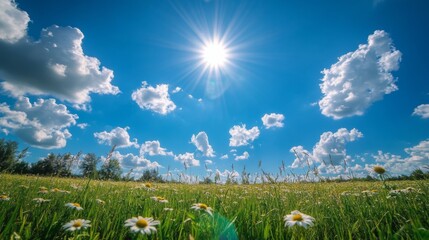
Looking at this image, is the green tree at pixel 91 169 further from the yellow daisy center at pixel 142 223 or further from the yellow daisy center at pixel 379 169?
the yellow daisy center at pixel 379 169

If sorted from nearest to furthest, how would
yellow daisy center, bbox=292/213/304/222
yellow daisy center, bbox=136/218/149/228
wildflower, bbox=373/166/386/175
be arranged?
yellow daisy center, bbox=136/218/149/228
yellow daisy center, bbox=292/213/304/222
wildflower, bbox=373/166/386/175

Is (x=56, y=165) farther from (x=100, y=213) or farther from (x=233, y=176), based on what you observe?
(x=233, y=176)

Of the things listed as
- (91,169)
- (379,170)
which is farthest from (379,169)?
(91,169)

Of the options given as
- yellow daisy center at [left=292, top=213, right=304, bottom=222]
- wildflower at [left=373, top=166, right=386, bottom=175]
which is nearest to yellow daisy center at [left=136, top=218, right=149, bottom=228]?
yellow daisy center at [left=292, top=213, right=304, bottom=222]

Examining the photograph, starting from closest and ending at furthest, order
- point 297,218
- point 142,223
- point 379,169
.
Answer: point 142,223 < point 297,218 < point 379,169

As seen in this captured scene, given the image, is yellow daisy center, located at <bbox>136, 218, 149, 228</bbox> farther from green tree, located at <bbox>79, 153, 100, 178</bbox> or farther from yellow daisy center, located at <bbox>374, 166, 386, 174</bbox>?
yellow daisy center, located at <bbox>374, 166, 386, 174</bbox>

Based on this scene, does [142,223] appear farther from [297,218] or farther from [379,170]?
[379,170]

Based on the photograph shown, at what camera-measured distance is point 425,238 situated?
5.69 feet

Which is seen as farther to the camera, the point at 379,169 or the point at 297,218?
the point at 379,169

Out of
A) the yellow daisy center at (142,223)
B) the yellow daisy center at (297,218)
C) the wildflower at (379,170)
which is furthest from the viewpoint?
the wildflower at (379,170)

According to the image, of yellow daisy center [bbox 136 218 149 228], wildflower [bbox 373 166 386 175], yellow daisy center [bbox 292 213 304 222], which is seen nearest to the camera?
yellow daisy center [bbox 136 218 149 228]

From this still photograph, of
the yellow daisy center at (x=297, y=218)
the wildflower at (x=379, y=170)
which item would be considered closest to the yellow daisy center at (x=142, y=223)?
the yellow daisy center at (x=297, y=218)

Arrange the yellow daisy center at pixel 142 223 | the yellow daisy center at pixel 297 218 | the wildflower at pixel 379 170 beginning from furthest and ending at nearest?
1. the wildflower at pixel 379 170
2. the yellow daisy center at pixel 297 218
3. the yellow daisy center at pixel 142 223

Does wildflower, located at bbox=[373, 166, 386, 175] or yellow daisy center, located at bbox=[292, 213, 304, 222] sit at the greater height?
wildflower, located at bbox=[373, 166, 386, 175]
